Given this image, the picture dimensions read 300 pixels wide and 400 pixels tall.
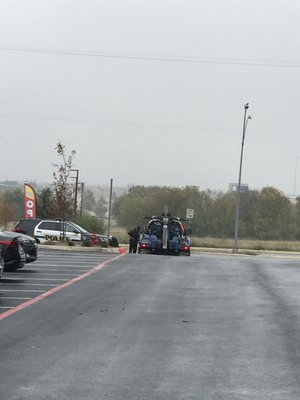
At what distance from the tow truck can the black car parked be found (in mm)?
13699

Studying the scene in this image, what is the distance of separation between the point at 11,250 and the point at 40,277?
110 cm

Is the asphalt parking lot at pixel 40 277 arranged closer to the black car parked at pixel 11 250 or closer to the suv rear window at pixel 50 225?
the black car parked at pixel 11 250

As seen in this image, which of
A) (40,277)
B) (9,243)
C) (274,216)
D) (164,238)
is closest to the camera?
(9,243)

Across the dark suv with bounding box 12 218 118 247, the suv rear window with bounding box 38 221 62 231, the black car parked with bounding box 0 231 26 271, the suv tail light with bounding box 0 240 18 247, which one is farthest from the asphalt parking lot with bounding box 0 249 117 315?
the suv rear window with bounding box 38 221 62 231

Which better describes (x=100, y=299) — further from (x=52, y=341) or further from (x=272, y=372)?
(x=272, y=372)

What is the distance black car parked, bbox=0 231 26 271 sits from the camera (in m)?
14.3

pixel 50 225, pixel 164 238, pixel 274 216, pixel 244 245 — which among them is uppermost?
pixel 274 216

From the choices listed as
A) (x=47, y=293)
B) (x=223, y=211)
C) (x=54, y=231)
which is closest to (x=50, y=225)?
(x=54, y=231)

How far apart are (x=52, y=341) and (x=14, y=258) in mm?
6998

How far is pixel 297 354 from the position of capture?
23.9 feet

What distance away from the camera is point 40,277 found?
15.1m

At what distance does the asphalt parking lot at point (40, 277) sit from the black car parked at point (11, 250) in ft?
1.19

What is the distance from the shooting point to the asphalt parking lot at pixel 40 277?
11.6m

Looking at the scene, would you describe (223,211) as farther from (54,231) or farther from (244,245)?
(54,231)
